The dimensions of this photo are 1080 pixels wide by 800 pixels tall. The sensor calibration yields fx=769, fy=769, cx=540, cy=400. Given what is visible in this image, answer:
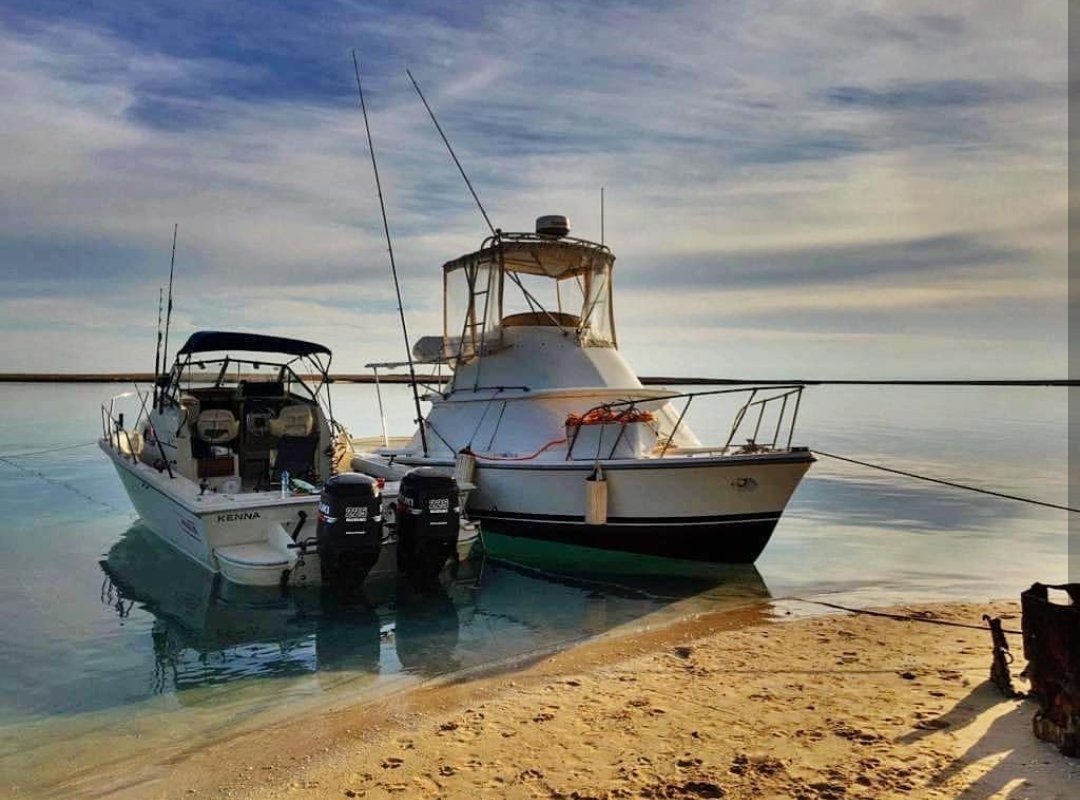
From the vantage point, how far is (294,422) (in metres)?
12.0

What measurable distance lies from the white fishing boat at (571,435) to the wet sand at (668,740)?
3.83 meters

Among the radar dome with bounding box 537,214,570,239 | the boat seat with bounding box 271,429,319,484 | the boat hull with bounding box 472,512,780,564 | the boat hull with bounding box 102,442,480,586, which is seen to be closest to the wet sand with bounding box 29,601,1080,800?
the boat hull with bounding box 102,442,480,586

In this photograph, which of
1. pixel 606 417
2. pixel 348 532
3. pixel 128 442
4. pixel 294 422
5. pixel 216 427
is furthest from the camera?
pixel 128 442

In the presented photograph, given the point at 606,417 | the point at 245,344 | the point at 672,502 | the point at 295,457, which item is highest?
the point at 245,344

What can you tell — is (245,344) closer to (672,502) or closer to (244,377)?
(244,377)

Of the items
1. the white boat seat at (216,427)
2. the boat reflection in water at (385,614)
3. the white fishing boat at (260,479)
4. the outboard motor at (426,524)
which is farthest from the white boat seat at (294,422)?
the outboard motor at (426,524)

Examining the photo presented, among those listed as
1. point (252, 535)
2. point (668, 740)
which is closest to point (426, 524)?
point (252, 535)

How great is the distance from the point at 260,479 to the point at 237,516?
2519mm

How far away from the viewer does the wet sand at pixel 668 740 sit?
14.7 feet

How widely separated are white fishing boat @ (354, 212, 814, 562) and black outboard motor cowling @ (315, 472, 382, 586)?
303cm

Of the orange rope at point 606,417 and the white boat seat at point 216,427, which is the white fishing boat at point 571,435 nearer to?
the orange rope at point 606,417

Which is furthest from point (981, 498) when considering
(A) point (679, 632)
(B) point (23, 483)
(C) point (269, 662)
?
(B) point (23, 483)

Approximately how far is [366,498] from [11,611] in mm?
4446

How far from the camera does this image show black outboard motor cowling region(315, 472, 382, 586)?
28.8 feet
